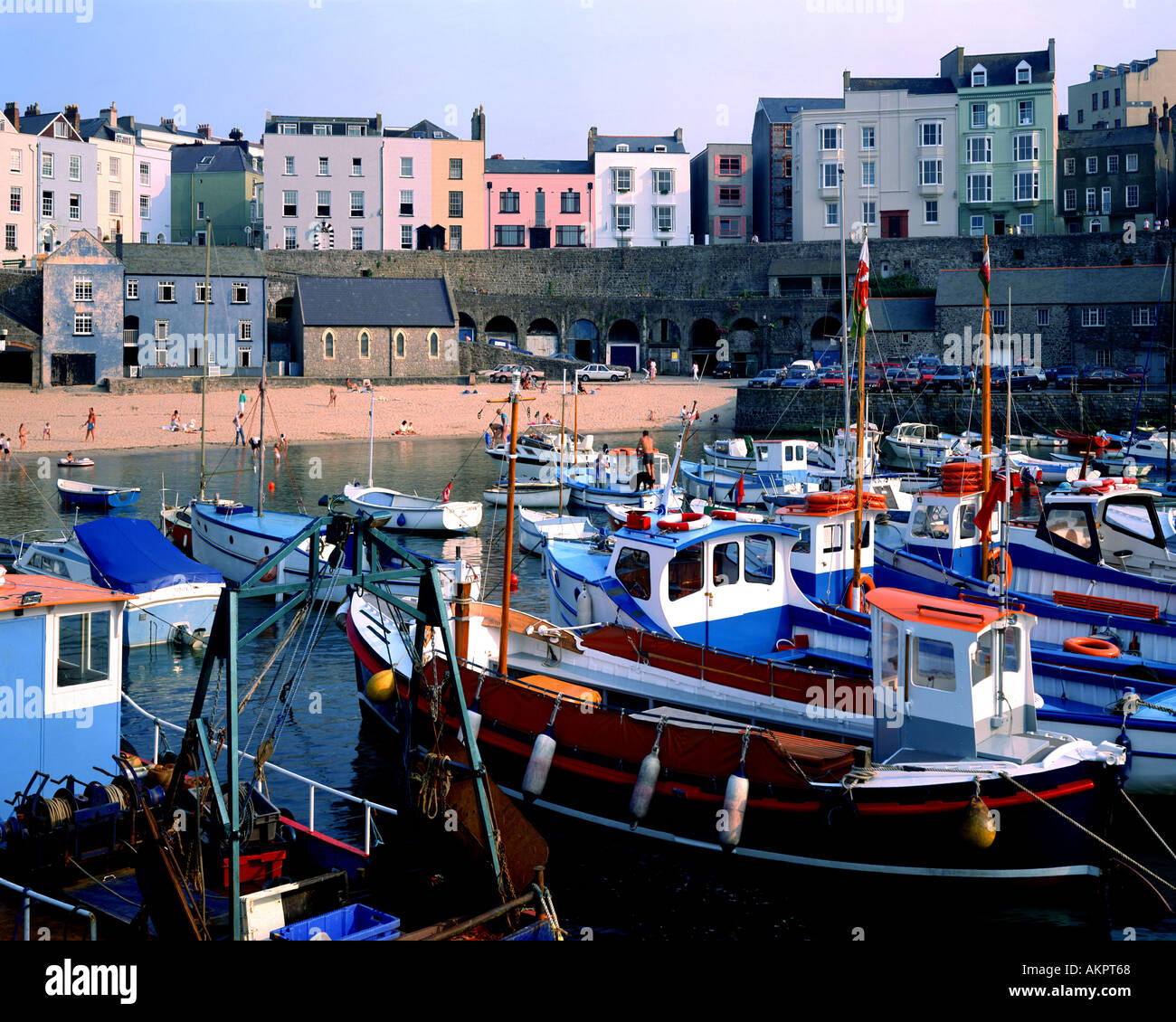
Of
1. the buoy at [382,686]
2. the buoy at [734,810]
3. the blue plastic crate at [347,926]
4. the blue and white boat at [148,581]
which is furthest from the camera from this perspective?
the blue and white boat at [148,581]

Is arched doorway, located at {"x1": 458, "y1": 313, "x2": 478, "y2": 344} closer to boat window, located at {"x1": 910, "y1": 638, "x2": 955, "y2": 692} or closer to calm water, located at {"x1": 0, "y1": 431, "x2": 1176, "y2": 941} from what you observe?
calm water, located at {"x1": 0, "y1": 431, "x2": 1176, "y2": 941}

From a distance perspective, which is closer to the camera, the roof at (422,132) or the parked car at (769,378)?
the parked car at (769,378)

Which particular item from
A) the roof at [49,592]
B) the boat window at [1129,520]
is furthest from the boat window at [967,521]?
the roof at [49,592]

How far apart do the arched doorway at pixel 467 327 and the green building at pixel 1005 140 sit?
29.2m

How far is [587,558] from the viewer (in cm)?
2323

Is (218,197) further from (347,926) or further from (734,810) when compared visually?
(347,926)

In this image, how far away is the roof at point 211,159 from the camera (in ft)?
285

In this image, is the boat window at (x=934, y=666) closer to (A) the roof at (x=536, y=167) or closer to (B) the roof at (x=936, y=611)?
(B) the roof at (x=936, y=611)

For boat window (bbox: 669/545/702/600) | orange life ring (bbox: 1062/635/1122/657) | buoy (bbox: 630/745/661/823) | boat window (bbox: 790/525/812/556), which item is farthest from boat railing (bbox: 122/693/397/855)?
orange life ring (bbox: 1062/635/1122/657)

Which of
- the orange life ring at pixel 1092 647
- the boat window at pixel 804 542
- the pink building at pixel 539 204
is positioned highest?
the pink building at pixel 539 204

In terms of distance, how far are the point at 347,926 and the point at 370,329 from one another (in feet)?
203
